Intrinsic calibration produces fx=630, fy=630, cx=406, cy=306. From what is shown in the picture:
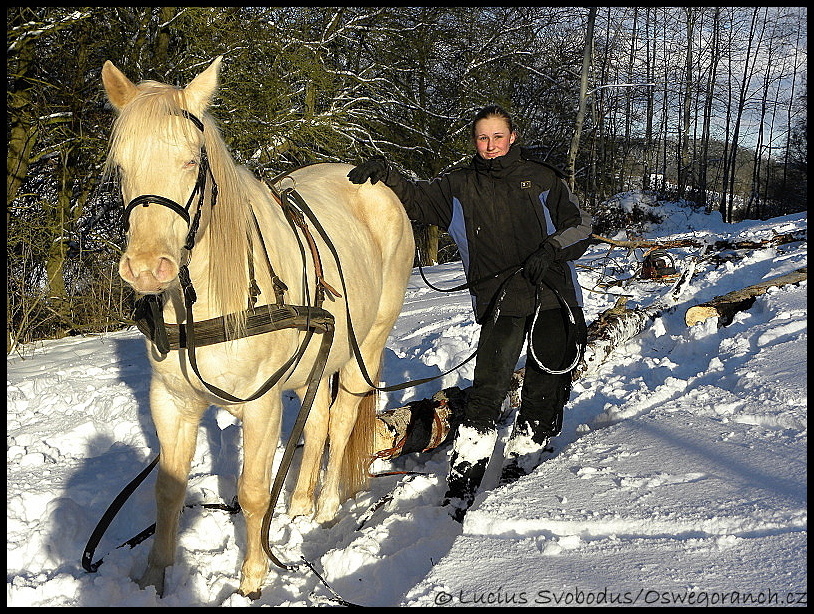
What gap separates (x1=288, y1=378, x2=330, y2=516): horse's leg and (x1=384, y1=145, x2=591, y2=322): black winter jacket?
1.10m

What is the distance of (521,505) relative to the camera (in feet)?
8.85

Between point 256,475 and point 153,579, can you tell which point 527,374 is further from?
point 153,579

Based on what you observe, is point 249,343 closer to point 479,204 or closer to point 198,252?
point 198,252

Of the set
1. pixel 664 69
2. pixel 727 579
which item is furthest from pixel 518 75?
pixel 727 579

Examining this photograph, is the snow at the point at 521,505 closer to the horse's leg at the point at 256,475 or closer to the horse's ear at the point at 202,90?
the horse's leg at the point at 256,475

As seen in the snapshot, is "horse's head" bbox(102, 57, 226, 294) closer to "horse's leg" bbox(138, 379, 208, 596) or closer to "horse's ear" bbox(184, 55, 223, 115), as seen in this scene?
"horse's ear" bbox(184, 55, 223, 115)

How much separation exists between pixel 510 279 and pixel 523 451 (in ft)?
3.34

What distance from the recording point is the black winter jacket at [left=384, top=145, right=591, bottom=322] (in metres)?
3.34

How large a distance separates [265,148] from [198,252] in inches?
270

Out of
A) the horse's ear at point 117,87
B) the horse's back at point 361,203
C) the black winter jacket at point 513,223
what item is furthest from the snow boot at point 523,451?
the horse's ear at point 117,87

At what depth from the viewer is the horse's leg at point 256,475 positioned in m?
2.79

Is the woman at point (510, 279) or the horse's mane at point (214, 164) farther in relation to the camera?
the woman at point (510, 279)

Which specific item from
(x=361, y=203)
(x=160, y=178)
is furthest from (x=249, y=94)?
(x=160, y=178)

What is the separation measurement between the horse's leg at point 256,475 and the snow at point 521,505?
0.35 ft
